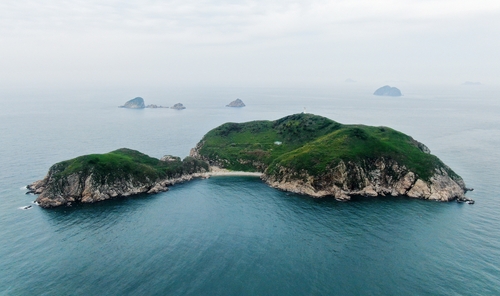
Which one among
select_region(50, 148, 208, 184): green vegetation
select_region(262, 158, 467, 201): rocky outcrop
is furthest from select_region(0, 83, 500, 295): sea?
select_region(50, 148, 208, 184): green vegetation

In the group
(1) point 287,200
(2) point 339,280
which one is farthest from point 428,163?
(2) point 339,280

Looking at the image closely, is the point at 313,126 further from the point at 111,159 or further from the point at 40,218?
the point at 40,218

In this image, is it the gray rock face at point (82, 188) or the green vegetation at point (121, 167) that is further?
the green vegetation at point (121, 167)

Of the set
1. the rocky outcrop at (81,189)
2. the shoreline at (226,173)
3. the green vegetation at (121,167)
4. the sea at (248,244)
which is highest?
the green vegetation at (121,167)


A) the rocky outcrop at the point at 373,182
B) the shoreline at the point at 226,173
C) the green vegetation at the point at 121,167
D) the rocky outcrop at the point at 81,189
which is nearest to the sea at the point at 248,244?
the rocky outcrop at the point at 81,189

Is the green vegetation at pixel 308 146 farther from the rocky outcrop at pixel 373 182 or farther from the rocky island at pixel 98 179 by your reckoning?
the rocky island at pixel 98 179

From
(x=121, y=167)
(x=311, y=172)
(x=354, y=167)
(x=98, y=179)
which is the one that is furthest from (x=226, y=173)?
(x=354, y=167)
